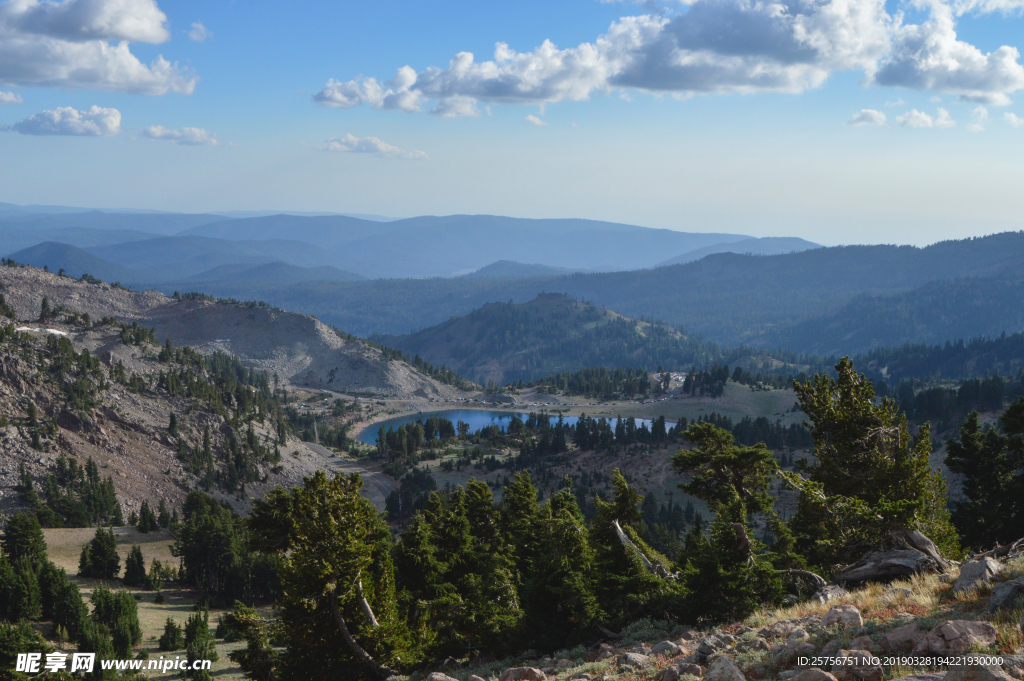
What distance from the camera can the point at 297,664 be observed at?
3164 cm

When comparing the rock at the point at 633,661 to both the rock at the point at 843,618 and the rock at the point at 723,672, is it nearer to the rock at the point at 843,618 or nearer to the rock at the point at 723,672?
the rock at the point at 723,672

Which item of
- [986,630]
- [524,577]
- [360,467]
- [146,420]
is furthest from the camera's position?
[360,467]

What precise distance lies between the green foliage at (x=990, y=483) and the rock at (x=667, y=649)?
34984 millimetres

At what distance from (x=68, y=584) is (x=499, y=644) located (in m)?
48.6

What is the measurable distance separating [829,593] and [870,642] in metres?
9.86

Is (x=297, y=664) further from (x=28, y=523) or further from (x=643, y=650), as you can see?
(x=28, y=523)

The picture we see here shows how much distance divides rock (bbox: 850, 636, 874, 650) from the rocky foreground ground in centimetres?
2

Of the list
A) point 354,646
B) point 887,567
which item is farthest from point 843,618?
point 354,646

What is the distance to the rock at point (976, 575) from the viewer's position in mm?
20109

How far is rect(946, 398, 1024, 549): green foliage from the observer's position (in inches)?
1893

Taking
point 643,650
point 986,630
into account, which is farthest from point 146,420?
point 986,630

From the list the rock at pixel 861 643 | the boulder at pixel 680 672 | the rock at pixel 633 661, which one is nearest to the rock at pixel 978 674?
the rock at pixel 861 643

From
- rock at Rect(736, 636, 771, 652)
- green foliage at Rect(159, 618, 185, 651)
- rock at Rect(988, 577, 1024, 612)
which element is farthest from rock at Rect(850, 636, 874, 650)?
green foliage at Rect(159, 618, 185, 651)

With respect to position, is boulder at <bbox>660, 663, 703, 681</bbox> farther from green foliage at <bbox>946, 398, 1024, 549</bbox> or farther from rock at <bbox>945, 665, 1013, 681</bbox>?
green foliage at <bbox>946, 398, 1024, 549</bbox>
